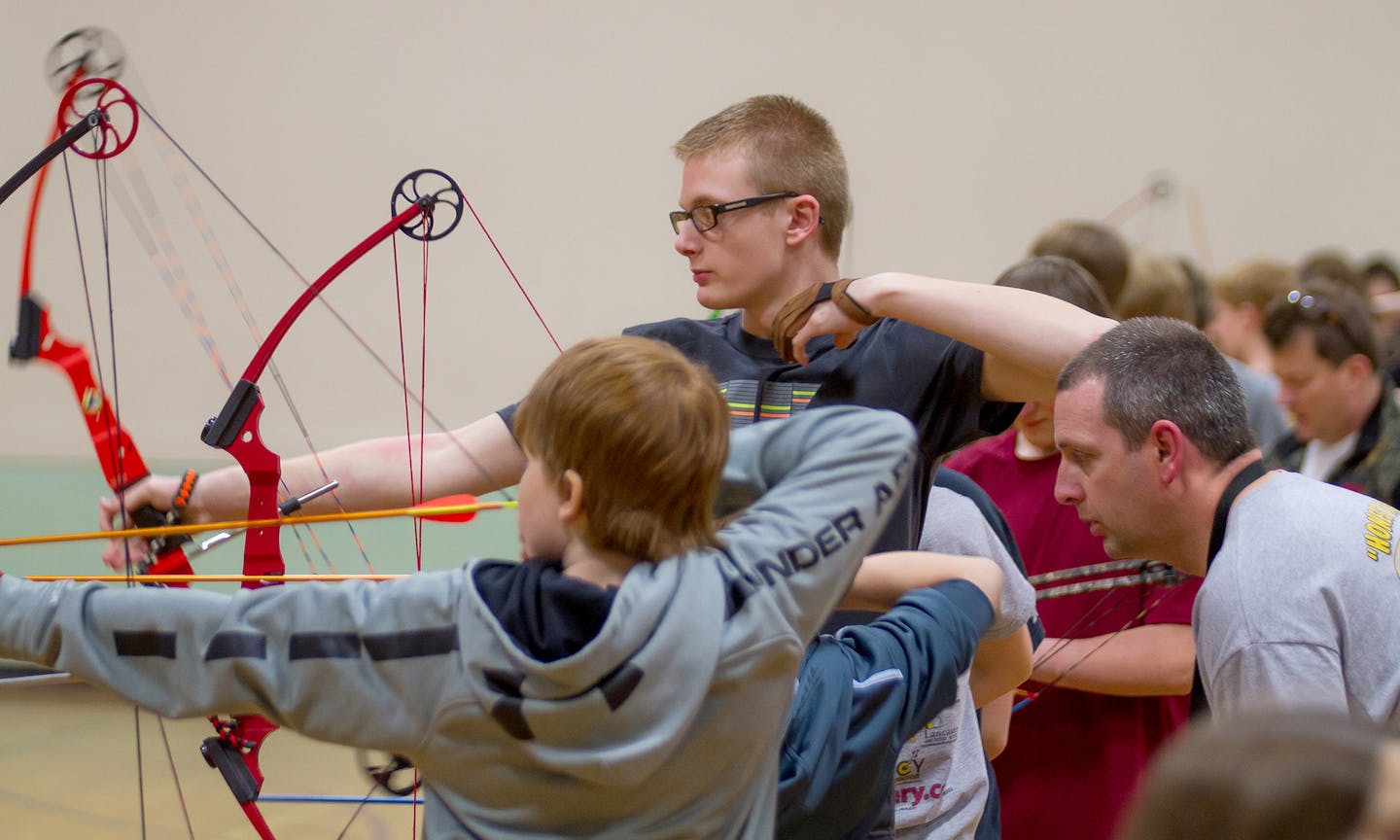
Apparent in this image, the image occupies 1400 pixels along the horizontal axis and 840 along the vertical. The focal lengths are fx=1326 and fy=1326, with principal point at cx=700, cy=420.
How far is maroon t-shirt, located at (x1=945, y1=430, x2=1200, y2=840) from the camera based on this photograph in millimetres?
1739

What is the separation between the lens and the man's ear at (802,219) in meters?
1.64

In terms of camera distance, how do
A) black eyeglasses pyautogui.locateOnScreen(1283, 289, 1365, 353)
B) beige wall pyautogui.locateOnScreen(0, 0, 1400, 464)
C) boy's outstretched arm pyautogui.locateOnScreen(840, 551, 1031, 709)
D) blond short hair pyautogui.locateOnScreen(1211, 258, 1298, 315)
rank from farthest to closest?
1. blond short hair pyautogui.locateOnScreen(1211, 258, 1298, 315)
2. beige wall pyautogui.locateOnScreen(0, 0, 1400, 464)
3. black eyeglasses pyautogui.locateOnScreen(1283, 289, 1365, 353)
4. boy's outstretched arm pyautogui.locateOnScreen(840, 551, 1031, 709)

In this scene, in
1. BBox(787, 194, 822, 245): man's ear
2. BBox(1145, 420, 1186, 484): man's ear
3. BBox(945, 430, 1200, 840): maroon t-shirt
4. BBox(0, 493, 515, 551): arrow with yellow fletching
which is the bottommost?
BBox(945, 430, 1200, 840): maroon t-shirt

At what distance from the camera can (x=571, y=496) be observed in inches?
38.2

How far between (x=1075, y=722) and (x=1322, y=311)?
1.34 m

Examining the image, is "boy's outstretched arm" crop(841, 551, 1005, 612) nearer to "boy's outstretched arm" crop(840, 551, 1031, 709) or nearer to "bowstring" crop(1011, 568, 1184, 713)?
"boy's outstretched arm" crop(840, 551, 1031, 709)

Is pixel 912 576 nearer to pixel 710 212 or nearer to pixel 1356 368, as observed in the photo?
pixel 710 212

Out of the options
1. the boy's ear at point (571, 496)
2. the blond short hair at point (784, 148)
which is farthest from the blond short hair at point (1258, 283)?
the boy's ear at point (571, 496)

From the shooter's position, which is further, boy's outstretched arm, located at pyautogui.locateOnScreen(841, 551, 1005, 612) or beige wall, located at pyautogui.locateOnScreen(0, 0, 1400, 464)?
beige wall, located at pyautogui.locateOnScreen(0, 0, 1400, 464)

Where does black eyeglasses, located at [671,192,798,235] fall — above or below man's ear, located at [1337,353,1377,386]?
above

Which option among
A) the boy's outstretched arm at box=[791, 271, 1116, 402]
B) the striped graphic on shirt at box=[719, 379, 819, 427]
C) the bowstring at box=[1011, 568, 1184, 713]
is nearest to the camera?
the boy's outstretched arm at box=[791, 271, 1116, 402]

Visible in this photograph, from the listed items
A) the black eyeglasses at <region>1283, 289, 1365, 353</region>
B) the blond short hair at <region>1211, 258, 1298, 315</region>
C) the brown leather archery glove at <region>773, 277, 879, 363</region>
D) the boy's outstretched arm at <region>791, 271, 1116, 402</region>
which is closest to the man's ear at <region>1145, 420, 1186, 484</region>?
the boy's outstretched arm at <region>791, 271, 1116, 402</region>

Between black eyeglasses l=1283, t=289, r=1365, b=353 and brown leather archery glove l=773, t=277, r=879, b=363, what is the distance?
1.59 metres

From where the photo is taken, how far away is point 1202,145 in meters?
4.30
